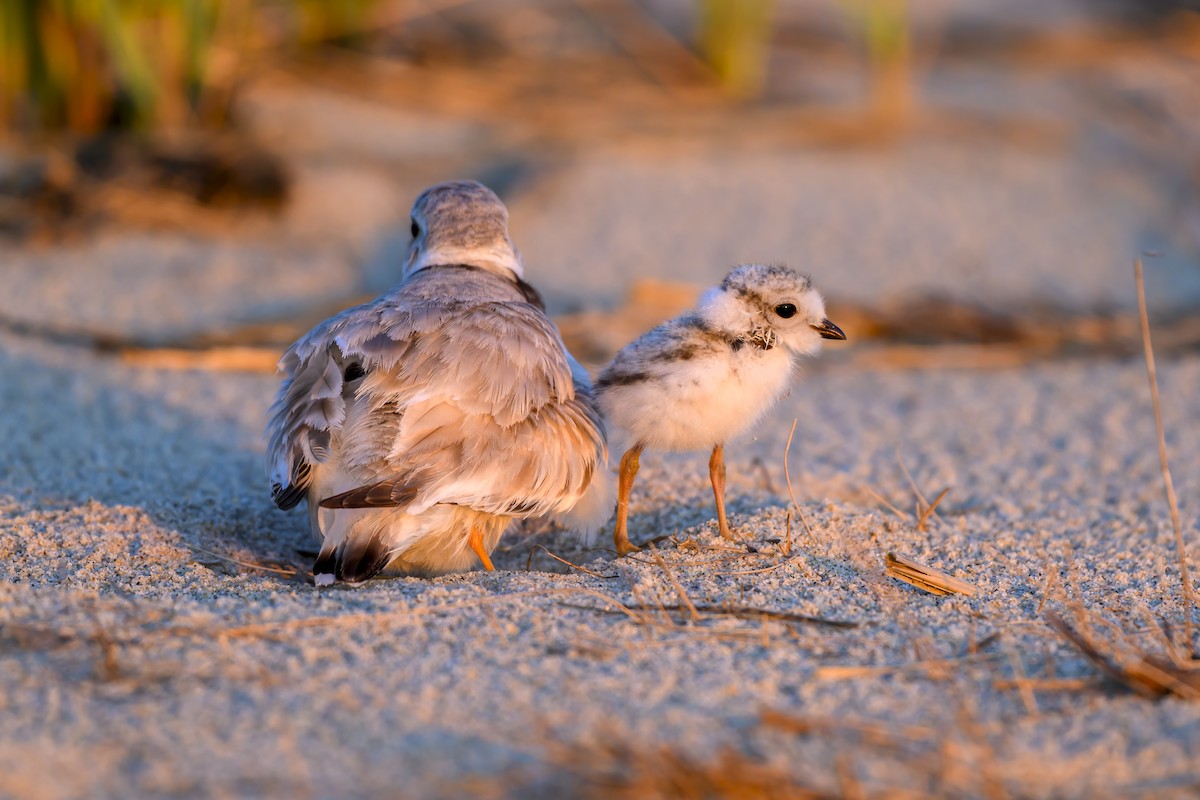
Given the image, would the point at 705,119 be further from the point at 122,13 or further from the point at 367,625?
the point at 367,625

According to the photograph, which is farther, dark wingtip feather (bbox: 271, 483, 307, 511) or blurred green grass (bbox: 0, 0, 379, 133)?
blurred green grass (bbox: 0, 0, 379, 133)

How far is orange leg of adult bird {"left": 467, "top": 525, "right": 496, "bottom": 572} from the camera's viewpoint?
3328 mm

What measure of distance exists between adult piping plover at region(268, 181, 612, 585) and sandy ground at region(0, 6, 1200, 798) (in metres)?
0.17

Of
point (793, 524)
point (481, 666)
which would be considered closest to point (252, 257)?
point (793, 524)

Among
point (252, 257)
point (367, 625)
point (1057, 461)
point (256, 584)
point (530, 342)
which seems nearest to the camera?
point (367, 625)

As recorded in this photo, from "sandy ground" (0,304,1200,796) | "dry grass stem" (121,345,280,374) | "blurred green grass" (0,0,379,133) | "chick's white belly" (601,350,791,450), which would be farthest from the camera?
"blurred green grass" (0,0,379,133)

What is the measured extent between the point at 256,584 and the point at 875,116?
6.51 metres

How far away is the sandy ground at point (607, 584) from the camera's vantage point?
7.04 ft

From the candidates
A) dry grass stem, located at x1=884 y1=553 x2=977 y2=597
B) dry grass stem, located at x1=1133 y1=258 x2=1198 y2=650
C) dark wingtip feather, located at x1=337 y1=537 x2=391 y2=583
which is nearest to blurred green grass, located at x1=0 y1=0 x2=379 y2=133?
dark wingtip feather, located at x1=337 y1=537 x2=391 y2=583

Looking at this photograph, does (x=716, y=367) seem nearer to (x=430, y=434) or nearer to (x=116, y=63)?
(x=430, y=434)

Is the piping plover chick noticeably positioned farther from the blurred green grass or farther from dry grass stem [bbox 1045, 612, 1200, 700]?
the blurred green grass

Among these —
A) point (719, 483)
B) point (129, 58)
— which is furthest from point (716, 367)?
point (129, 58)

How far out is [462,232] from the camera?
404cm

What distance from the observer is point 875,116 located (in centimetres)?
861
